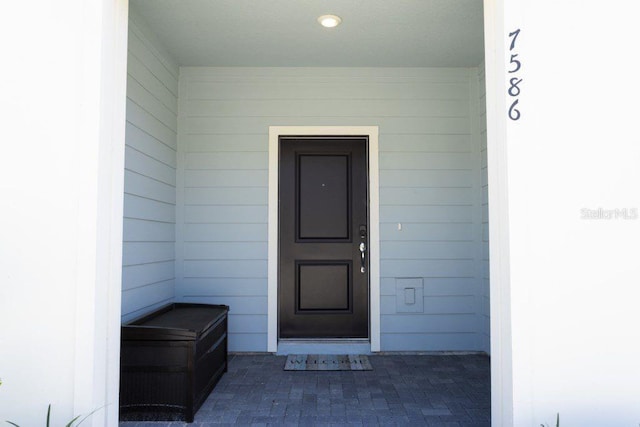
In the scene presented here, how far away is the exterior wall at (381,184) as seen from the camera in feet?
12.8

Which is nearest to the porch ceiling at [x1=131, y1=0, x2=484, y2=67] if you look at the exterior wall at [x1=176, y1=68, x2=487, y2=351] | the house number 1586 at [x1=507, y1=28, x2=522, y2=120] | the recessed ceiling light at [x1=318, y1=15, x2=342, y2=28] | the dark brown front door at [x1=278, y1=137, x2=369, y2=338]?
the recessed ceiling light at [x1=318, y1=15, x2=342, y2=28]

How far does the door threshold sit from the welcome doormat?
0.04 meters

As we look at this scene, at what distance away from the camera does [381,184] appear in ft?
13.0

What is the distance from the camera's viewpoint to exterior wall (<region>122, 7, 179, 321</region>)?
297 cm

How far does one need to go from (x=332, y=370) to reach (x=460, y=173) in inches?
81.2

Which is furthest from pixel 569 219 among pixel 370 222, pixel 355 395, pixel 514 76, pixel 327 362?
pixel 327 362

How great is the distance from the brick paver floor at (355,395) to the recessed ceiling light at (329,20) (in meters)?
2.60

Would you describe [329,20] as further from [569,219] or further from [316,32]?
[569,219]

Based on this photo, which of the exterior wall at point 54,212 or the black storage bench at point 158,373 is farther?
the black storage bench at point 158,373

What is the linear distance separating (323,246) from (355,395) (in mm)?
1414

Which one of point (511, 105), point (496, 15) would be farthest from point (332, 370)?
point (496, 15)

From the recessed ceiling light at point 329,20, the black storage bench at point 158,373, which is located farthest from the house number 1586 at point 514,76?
the black storage bench at point 158,373

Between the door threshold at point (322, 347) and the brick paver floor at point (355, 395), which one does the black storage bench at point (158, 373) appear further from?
the door threshold at point (322, 347)

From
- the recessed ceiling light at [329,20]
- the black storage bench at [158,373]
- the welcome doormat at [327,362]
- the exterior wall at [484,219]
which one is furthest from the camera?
the exterior wall at [484,219]
